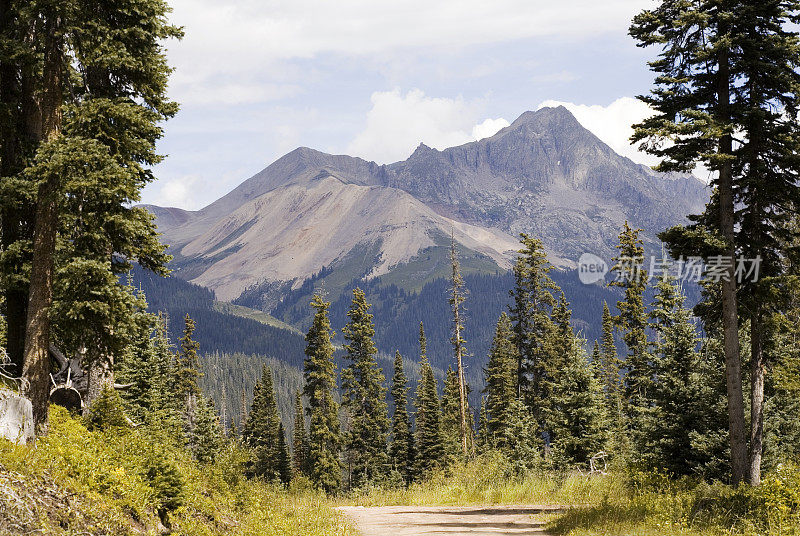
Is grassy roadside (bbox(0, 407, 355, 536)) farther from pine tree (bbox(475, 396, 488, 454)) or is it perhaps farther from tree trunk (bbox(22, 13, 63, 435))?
pine tree (bbox(475, 396, 488, 454))

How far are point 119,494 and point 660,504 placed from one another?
436 inches

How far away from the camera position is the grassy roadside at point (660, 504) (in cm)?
1041

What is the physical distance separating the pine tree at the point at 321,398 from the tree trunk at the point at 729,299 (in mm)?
35779

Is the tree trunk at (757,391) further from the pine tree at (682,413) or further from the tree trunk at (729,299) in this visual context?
the tree trunk at (729,299)

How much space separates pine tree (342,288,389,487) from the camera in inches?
2056

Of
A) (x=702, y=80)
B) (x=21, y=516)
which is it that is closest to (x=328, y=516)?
(x=21, y=516)

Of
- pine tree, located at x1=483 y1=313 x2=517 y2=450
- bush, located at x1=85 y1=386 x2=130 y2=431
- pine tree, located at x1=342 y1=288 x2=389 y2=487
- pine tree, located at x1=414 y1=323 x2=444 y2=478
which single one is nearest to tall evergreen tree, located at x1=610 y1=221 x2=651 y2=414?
pine tree, located at x1=483 y1=313 x2=517 y2=450

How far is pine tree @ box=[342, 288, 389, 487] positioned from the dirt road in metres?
34.3

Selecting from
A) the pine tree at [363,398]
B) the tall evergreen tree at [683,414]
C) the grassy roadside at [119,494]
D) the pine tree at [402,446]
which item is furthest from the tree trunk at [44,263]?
the pine tree at [402,446]

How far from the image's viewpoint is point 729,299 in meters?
14.7

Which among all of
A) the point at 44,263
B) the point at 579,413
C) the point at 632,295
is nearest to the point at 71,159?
the point at 44,263

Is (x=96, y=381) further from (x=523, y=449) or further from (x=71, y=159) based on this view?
A: (x=523, y=449)

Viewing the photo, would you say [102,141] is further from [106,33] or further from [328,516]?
[328,516]

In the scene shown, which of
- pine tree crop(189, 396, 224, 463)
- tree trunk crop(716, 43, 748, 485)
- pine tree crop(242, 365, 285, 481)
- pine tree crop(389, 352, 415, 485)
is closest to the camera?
tree trunk crop(716, 43, 748, 485)
